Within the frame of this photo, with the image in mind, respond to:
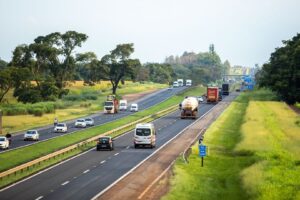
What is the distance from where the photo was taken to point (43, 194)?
3484 cm

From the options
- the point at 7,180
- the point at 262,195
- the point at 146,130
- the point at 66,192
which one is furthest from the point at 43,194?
the point at 146,130

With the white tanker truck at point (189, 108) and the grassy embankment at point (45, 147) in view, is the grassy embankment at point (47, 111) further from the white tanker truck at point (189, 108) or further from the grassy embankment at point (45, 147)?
the white tanker truck at point (189, 108)

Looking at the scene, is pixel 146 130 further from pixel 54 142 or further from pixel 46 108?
pixel 46 108

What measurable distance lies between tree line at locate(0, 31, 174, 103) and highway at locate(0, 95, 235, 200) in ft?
224

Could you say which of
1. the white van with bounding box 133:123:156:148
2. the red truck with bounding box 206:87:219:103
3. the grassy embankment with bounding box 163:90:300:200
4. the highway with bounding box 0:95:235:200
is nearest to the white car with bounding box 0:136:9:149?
the highway with bounding box 0:95:235:200

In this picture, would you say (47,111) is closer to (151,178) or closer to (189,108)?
(189,108)

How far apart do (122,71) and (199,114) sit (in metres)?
62.9

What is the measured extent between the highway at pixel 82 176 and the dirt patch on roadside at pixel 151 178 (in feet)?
3.23

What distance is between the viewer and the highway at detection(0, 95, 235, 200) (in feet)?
115

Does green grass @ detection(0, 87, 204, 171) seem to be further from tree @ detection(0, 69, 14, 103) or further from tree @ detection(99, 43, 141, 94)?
tree @ detection(99, 43, 141, 94)

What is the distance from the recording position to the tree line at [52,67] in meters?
131

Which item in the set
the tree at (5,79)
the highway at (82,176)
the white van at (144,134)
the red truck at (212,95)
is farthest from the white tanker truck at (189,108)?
the tree at (5,79)

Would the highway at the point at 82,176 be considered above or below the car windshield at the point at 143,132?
below

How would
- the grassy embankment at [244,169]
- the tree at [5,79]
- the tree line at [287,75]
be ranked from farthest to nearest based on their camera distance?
the tree line at [287,75]
the tree at [5,79]
the grassy embankment at [244,169]
